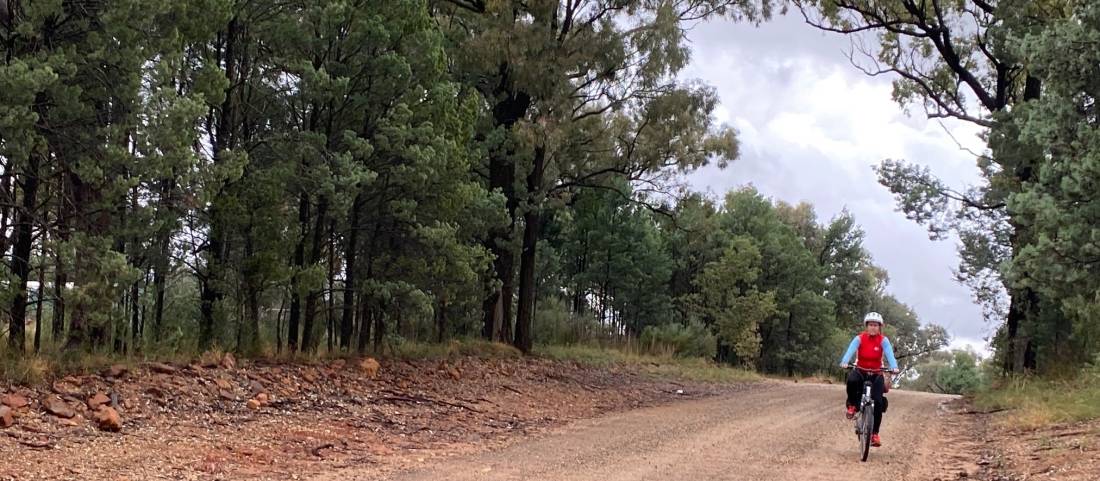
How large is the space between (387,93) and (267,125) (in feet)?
6.70

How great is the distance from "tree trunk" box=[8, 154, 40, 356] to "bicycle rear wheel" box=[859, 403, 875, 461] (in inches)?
366

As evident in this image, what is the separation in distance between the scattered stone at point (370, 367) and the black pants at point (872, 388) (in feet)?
24.1

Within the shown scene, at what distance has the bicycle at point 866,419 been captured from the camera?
9.30 m

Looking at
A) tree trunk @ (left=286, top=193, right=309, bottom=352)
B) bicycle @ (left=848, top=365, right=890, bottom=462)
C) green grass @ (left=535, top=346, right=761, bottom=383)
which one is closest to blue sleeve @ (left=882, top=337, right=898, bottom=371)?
bicycle @ (left=848, top=365, right=890, bottom=462)

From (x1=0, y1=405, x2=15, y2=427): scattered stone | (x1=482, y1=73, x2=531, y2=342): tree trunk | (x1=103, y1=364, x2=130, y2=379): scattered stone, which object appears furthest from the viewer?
(x1=482, y1=73, x2=531, y2=342): tree trunk

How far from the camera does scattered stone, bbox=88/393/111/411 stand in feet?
28.0

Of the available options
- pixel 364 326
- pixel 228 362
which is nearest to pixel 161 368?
pixel 228 362

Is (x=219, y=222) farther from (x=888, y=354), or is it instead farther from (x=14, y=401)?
(x=888, y=354)

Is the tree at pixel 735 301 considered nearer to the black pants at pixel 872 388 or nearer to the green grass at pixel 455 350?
the green grass at pixel 455 350

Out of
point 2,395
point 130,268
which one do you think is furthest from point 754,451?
point 2,395

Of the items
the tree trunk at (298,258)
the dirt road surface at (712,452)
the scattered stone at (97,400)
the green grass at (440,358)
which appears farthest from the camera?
the tree trunk at (298,258)

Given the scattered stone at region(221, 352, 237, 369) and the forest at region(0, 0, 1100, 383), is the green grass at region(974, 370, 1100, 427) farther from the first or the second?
the scattered stone at region(221, 352, 237, 369)

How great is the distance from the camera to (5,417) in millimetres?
7527

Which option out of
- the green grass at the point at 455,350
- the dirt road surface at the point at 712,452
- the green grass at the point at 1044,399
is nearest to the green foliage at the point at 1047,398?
the green grass at the point at 1044,399
